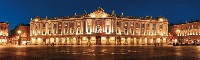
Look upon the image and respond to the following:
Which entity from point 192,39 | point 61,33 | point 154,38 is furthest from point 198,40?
point 61,33

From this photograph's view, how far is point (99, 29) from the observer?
99562 millimetres

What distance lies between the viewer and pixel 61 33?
106 metres

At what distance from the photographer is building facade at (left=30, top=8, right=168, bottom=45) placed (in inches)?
3912

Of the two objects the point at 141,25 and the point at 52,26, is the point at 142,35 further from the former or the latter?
the point at 52,26

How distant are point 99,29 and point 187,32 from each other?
44.5 metres

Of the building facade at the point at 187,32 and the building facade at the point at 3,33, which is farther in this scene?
the building facade at the point at 3,33

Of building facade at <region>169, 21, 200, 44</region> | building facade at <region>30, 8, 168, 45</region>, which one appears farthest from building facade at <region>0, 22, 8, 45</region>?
building facade at <region>169, 21, 200, 44</region>

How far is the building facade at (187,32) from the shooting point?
11556cm

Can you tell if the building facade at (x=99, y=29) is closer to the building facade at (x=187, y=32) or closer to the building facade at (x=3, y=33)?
the building facade at (x=187, y=32)

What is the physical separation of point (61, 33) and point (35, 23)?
14.2 m

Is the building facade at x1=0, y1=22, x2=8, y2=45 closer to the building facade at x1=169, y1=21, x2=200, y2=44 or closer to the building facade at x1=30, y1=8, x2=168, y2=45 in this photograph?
the building facade at x1=30, y1=8, x2=168, y2=45

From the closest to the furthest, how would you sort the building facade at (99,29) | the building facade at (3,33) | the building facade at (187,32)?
the building facade at (99,29), the building facade at (187,32), the building facade at (3,33)

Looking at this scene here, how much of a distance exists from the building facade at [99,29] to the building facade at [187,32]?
12684 mm

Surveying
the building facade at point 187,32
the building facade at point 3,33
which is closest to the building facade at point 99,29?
the building facade at point 187,32
